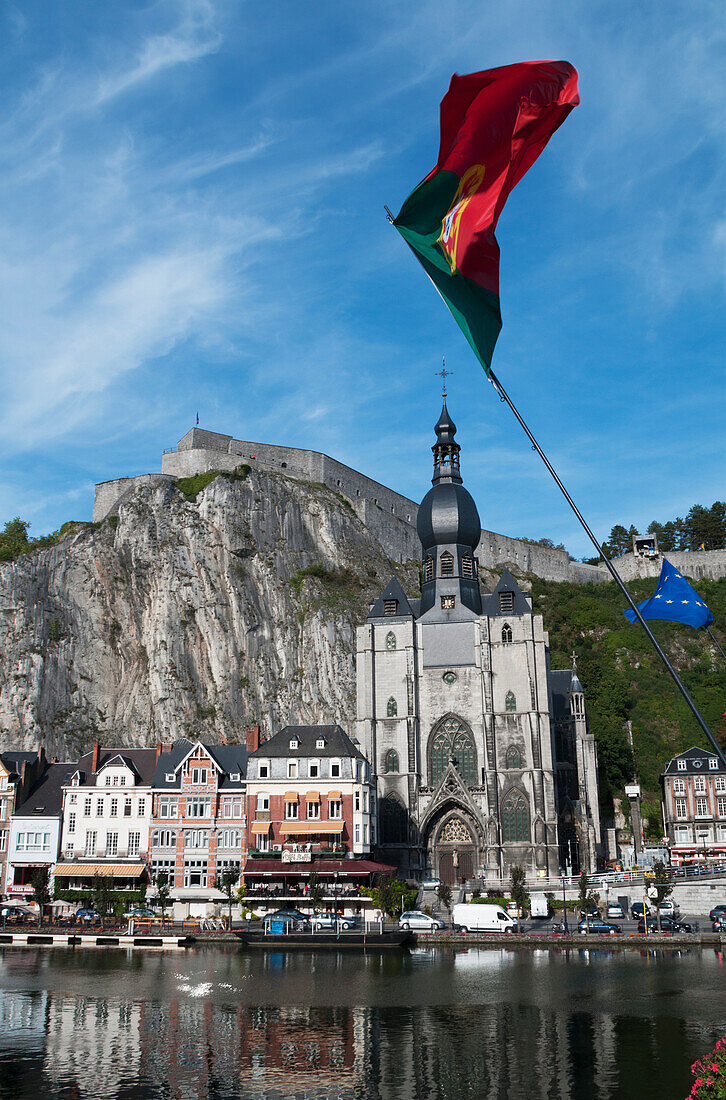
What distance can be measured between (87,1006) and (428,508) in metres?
47.5

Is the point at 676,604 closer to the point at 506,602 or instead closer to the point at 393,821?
the point at 393,821

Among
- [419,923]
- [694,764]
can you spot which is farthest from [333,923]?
[694,764]

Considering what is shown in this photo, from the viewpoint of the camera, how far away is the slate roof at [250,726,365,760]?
5919 cm

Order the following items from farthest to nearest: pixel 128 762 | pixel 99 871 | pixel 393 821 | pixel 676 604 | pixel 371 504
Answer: pixel 371 504 < pixel 393 821 < pixel 128 762 < pixel 99 871 < pixel 676 604

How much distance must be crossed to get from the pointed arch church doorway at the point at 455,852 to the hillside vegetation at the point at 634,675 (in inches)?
770

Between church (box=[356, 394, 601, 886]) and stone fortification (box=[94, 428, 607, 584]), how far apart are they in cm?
3784

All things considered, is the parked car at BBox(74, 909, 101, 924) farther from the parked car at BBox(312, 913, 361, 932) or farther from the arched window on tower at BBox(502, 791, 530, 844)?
the arched window on tower at BBox(502, 791, 530, 844)

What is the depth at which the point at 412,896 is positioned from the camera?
5672 centimetres

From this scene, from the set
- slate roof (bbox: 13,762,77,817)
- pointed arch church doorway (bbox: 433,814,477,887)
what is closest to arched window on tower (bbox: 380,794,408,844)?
pointed arch church doorway (bbox: 433,814,477,887)

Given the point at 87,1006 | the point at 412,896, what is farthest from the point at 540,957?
the point at 87,1006

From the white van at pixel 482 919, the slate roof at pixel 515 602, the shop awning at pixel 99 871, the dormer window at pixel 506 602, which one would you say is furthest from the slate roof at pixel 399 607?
the white van at pixel 482 919

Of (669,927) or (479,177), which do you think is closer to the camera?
(479,177)

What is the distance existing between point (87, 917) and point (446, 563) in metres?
33.2

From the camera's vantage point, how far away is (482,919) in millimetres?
49094
